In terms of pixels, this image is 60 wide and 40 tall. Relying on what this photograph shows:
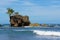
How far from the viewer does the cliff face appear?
9406cm

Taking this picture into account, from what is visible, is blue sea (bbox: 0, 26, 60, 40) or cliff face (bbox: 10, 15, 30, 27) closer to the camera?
blue sea (bbox: 0, 26, 60, 40)

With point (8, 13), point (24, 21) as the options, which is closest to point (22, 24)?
point (24, 21)

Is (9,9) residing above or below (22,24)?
above

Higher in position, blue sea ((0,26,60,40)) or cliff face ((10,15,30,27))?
blue sea ((0,26,60,40))

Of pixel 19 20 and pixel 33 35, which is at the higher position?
pixel 33 35

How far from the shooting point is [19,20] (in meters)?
95.2

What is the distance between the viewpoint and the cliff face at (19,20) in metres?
94.1

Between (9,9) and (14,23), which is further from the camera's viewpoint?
(9,9)

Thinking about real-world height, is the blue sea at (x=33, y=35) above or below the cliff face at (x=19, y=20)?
above

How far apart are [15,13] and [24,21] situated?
5297 millimetres

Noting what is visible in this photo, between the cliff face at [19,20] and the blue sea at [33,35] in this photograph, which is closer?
the blue sea at [33,35]

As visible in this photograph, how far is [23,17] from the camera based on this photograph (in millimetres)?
97688

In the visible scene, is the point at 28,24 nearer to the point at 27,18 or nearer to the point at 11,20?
the point at 27,18

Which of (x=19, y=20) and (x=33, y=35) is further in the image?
(x=19, y=20)
